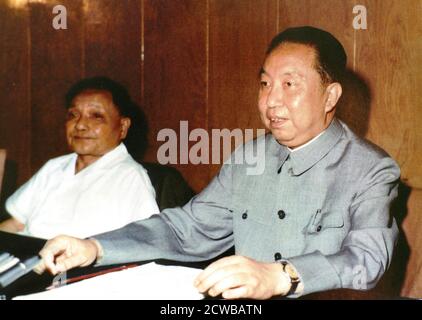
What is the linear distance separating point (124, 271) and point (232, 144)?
114 centimetres

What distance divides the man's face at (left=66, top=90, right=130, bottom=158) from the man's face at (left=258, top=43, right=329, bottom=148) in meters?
0.74

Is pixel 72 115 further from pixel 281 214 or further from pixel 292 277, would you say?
pixel 292 277

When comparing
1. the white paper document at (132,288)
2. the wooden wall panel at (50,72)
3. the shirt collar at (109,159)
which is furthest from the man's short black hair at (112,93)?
the white paper document at (132,288)

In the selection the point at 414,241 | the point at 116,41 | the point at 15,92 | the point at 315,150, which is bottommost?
the point at 414,241

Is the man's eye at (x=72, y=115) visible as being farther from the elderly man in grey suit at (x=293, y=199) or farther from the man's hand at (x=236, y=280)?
the man's hand at (x=236, y=280)

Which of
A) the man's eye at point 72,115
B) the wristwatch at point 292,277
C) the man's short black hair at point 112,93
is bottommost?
the wristwatch at point 292,277

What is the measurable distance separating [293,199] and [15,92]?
158 cm

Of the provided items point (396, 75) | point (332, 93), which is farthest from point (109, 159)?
point (396, 75)

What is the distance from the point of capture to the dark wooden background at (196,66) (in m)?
1.42

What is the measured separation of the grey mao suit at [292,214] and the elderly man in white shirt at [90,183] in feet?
1.22

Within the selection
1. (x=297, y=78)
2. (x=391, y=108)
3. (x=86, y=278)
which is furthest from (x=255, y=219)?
(x=391, y=108)

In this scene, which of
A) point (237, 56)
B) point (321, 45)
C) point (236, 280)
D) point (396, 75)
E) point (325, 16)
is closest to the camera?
point (236, 280)

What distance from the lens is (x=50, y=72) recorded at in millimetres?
2141

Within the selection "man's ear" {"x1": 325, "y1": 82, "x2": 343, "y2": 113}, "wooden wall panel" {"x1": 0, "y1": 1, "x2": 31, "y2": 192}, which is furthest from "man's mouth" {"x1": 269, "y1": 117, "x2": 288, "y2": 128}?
"wooden wall panel" {"x1": 0, "y1": 1, "x2": 31, "y2": 192}
